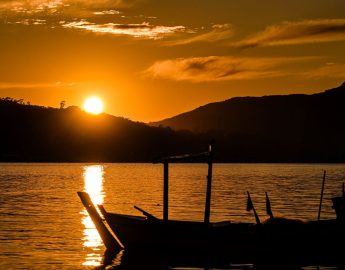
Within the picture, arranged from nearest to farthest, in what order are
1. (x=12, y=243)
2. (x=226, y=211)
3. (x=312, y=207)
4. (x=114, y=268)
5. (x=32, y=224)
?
(x=114, y=268) < (x=12, y=243) < (x=32, y=224) < (x=226, y=211) < (x=312, y=207)

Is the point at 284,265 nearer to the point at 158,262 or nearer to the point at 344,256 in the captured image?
the point at 344,256

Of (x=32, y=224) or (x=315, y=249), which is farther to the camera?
(x=32, y=224)

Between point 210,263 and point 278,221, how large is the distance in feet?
13.4

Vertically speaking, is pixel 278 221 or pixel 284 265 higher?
pixel 278 221

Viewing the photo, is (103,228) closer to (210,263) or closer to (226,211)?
(210,263)

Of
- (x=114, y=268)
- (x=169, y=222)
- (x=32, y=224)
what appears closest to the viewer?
(x=114, y=268)

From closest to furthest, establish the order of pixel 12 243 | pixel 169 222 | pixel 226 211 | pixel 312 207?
pixel 169 222
pixel 12 243
pixel 226 211
pixel 312 207

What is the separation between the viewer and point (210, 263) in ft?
109

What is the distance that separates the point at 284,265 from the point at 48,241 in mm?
14612

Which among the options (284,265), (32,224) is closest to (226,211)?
(32,224)

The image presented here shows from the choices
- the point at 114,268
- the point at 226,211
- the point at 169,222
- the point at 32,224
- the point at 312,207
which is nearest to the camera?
the point at 114,268

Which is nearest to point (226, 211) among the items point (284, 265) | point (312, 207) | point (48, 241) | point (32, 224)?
point (312, 207)

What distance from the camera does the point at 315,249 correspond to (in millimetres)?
33750

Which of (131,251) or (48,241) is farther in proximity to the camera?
(48,241)
